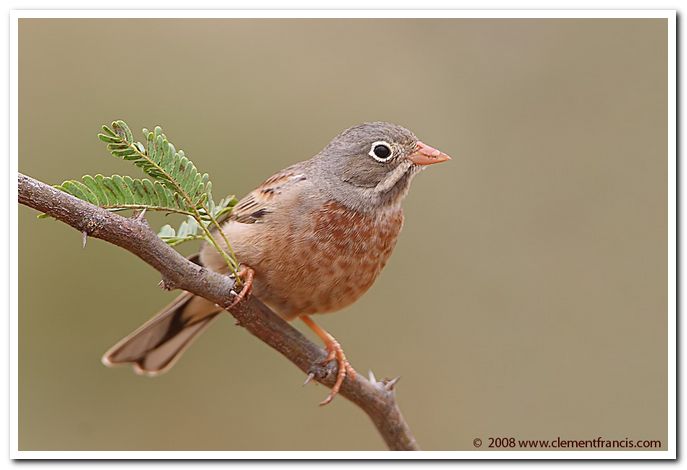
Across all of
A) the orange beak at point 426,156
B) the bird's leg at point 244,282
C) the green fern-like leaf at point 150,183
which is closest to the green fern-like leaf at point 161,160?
the green fern-like leaf at point 150,183

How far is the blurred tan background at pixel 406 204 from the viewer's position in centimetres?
674

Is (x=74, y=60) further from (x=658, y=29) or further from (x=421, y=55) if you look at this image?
(x=658, y=29)

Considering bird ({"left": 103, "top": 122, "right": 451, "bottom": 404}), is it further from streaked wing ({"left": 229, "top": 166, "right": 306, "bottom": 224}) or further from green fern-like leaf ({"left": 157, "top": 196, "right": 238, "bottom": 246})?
green fern-like leaf ({"left": 157, "top": 196, "right": 238, "bottom": 246})

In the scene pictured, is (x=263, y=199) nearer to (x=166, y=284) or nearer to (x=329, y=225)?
(x=329, y=225)

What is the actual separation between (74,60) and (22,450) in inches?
138

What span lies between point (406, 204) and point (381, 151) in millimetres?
3064

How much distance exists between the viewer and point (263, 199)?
5.09 metres

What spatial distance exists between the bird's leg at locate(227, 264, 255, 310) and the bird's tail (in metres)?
1.01

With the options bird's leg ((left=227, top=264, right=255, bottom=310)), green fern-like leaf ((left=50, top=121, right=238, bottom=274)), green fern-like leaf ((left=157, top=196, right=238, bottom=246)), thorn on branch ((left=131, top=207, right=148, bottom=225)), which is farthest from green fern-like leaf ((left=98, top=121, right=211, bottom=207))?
bird's leg ((left=227, top=264, right=255, bottom=310))

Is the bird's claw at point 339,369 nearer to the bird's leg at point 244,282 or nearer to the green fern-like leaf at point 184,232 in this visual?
the bird's leg at point 244,282

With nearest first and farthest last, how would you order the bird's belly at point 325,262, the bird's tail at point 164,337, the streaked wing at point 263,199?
1. the bird's belly at point 325,262
2. the streaked wing at point 263,199
3. the bird's tail at point 164,337

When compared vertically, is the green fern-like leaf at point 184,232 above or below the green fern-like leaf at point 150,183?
below

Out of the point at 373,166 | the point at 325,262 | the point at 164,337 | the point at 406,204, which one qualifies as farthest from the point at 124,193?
the point at 406,204

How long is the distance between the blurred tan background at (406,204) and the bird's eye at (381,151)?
225cm
